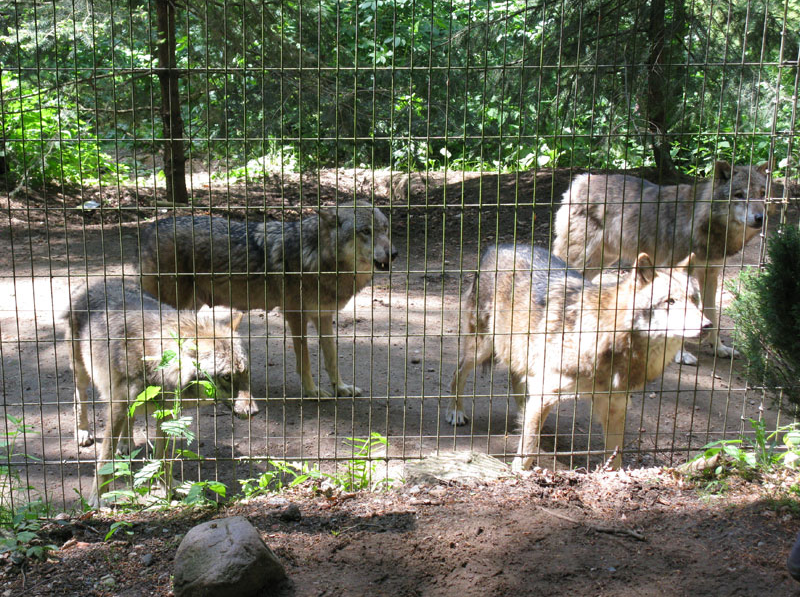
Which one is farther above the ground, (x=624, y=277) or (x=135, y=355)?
(x=624, y=277)

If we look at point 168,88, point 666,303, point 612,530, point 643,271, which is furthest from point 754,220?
point 168,88

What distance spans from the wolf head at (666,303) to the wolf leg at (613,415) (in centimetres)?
56

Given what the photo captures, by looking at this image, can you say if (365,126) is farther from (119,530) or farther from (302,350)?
(119,530)

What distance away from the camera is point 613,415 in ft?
17.9

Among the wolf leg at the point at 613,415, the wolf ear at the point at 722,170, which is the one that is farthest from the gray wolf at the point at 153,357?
the wolf ear at the point at 722,170

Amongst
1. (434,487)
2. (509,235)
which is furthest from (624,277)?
(509,235)

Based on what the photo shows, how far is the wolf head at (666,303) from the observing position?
509cm

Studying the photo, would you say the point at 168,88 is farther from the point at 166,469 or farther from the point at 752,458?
the point at 752,458

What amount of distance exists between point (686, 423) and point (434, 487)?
10.3 ft

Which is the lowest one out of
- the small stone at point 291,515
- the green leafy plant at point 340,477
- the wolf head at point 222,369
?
the green leafy plant at point 340,477

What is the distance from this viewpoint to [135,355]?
523 centimetres

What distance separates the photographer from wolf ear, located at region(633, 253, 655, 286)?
5.29m

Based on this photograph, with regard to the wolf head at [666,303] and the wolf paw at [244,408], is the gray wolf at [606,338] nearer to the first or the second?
the wolf head at [666,303]

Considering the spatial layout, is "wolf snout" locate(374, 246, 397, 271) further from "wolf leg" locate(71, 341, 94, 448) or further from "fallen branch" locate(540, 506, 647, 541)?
"fallen branch" locate(540, 506, 647, 541)
